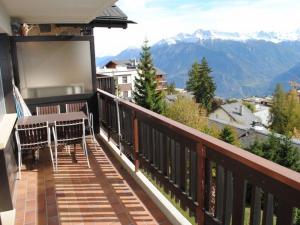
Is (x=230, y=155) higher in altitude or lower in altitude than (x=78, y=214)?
higher

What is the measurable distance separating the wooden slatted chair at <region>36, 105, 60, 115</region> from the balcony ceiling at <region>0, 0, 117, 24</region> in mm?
1721

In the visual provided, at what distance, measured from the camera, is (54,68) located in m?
6.22

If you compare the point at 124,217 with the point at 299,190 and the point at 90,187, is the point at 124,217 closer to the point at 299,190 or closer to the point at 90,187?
the point at 90,187

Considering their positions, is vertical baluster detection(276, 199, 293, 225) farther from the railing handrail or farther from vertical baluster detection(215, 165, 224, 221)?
vertical baluster detection(215, 165, 224, 221)

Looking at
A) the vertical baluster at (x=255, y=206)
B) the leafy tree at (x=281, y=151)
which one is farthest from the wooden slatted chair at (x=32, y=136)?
the leafy tree at (x=281, y=151)

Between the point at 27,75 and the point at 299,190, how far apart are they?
5.79m

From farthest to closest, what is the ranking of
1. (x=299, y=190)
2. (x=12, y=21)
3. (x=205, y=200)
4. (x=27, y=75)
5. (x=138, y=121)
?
1. (x=27, y=75)
2. (x=12, y=21)
3. (x=138, y=121)
4. (x=205, y=200)
5. (x=299, y=190)

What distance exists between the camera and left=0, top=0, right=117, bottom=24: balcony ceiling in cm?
380

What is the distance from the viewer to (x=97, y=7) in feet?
13.7

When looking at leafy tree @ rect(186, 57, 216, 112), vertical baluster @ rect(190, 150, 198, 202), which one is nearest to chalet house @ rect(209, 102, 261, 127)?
leafy tree @ rect(186, 57, 216, 112)

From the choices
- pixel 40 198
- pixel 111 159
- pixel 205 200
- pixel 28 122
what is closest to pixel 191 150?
pixel 205 200

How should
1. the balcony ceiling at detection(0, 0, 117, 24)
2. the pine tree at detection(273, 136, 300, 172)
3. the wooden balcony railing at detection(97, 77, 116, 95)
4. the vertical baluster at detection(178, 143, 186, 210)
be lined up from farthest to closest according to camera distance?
the pine tree at detection(273, 136, 300, 172)
the wooden balcony railing at detection(97, 77, 116, 95)
the balcony ceiling at detection(0, 0, 117, 24)
the vertical baluster at detection(178, 143, 186, 210)

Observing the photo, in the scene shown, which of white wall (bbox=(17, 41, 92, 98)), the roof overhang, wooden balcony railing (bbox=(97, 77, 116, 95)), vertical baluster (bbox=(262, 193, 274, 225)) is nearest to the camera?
vertical baluster (bbox=(262, 193, 274, 225))

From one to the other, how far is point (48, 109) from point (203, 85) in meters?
49.2
